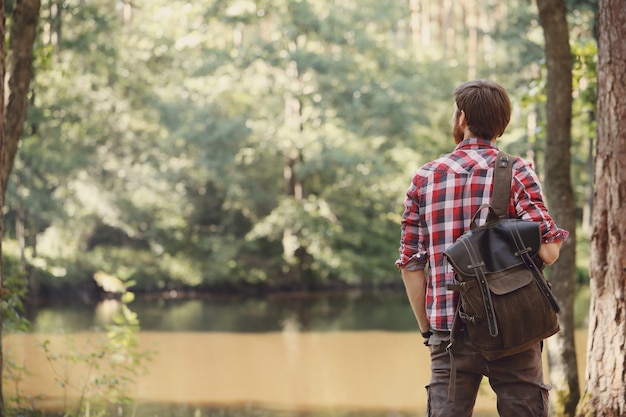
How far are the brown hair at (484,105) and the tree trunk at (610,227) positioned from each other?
4.62 feet

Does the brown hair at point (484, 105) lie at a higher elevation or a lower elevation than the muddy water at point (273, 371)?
higher

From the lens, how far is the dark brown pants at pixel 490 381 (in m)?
2.24

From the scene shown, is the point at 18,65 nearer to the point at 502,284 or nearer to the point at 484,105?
the point at 484,105

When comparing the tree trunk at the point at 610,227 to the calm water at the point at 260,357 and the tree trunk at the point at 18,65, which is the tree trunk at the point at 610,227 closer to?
the calm water at the point at 260,357

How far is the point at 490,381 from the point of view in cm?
228

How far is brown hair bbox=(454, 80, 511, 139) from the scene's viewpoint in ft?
7.69

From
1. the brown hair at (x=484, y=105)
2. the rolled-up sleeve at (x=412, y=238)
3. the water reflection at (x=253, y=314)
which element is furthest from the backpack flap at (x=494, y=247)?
the water reflection at (x=253, y=314)

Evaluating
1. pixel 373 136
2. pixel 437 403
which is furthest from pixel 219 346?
pixel 437 403

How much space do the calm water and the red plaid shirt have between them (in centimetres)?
360

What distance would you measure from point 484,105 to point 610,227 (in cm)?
154

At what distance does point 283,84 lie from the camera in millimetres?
21688

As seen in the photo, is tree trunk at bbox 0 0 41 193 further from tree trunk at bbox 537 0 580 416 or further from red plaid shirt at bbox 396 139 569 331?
red plaid shirt at bbox 396 139 569 331

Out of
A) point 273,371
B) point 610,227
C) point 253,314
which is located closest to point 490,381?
point 610,227

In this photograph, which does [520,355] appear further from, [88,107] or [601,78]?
[88,107]
